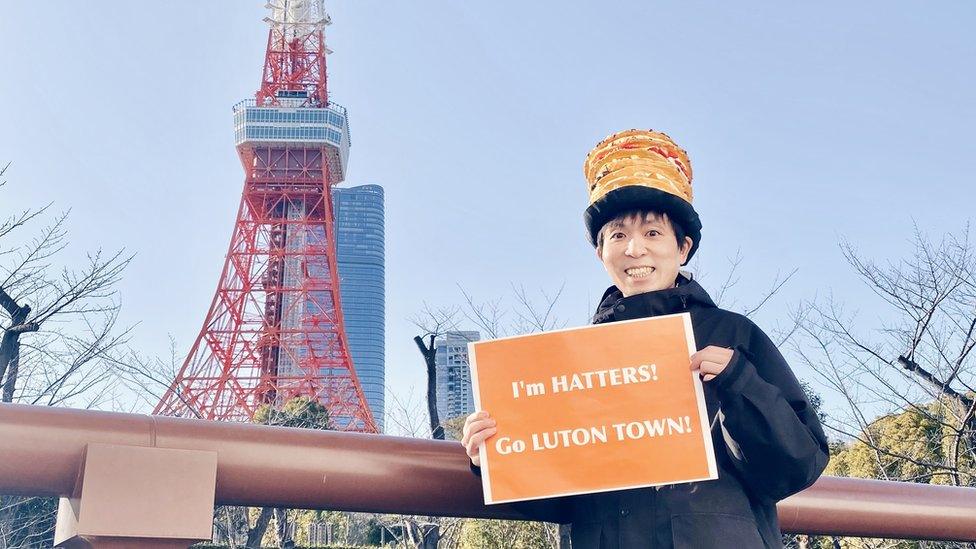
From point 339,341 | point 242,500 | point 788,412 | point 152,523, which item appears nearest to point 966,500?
point 788,412

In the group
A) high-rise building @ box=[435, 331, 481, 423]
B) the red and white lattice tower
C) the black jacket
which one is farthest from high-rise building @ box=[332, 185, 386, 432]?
the black jacket

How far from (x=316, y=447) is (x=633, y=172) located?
0.75 metres

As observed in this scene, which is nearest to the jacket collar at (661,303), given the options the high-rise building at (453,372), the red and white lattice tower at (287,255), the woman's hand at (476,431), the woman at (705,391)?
the woman at (705,391)

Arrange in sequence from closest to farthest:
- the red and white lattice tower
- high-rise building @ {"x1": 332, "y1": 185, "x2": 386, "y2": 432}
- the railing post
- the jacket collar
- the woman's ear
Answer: the railing post < the jacket collar < the woman's ear < the red and white lattice tower < high-rise building @ {"x1": 332, "y1": 185, "x2": 386, "y2": 432}

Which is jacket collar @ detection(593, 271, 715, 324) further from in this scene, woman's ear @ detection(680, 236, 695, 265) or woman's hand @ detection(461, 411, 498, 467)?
woman's hand @ detection(461, 411, 498, 467)

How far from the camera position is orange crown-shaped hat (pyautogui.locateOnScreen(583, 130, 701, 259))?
56.7 inches

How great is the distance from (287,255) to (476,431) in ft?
82.4

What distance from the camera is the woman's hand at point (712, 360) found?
3.83 ft

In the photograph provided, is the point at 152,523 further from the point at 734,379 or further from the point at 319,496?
the point at 734,379

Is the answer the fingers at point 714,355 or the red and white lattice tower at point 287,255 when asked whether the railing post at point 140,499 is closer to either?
the fingers at point 714,355

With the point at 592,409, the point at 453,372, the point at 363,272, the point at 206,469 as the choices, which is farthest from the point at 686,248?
the point at 363,272

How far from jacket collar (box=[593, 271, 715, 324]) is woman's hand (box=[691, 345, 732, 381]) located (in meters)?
0.22

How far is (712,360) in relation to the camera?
117 centimetres

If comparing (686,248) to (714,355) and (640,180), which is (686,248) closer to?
(640,180)
